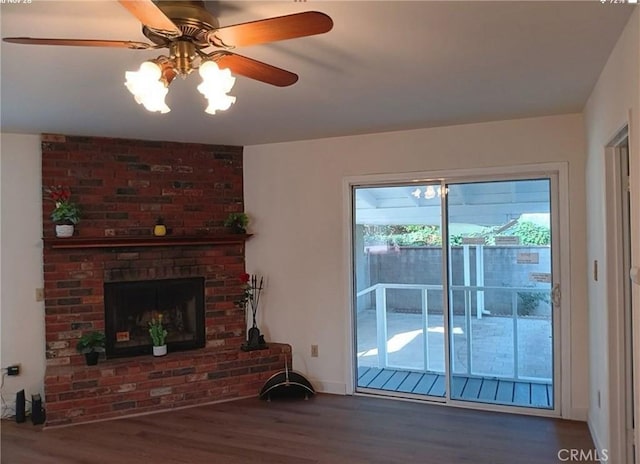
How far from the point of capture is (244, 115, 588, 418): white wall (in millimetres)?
3799

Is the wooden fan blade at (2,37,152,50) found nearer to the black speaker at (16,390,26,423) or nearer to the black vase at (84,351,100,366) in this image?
the black vase at (84,351,100,366)

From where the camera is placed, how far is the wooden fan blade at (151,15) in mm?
1326

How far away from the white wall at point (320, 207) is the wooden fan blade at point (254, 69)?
2.18 m

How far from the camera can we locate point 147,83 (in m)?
1.65

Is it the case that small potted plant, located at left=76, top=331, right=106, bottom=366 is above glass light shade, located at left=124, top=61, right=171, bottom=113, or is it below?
below

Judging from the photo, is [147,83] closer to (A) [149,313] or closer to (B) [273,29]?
(B) [273,29]

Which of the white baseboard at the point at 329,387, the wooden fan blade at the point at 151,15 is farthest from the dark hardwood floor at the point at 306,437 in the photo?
the wooden fan blade at the point at 151,15

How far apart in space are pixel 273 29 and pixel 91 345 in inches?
132

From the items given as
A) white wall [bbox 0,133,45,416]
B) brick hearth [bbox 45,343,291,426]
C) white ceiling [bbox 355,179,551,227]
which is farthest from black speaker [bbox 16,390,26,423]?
white ceiling [bbox 355,179,551,227]

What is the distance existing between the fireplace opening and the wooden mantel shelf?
1.18ft

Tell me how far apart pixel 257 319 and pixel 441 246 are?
188 centimetres

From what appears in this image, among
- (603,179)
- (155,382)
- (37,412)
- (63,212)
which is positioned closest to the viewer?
(603,179)

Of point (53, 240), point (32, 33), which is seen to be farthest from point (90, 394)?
point (32, 33)

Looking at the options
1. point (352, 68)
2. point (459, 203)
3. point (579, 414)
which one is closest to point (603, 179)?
point (459, 203)
